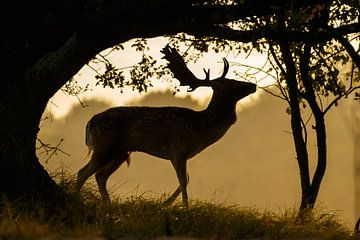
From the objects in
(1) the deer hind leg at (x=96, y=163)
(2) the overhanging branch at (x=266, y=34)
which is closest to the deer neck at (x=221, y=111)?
(1) the deer hind leg at (x=96, y=163)

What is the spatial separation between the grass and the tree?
51 cm

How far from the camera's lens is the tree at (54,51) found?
31.5 ft

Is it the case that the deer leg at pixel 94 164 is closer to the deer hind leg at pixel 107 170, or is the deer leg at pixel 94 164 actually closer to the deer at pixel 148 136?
the deer at pixel 148 136

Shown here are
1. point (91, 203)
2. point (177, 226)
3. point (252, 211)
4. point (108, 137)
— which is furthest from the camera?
point (108, 137)

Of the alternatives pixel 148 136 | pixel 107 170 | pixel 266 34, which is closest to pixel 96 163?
pixel 107 170

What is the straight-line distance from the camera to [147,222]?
30.8ft

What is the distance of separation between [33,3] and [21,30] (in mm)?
410

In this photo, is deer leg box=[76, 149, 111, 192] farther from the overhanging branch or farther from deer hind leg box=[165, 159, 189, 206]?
the overhanging branch

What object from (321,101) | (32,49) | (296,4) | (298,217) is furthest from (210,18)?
(321,101)

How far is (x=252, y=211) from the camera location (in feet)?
35.8

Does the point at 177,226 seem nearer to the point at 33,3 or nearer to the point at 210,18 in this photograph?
the point at 210,18

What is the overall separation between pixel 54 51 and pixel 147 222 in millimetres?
2514

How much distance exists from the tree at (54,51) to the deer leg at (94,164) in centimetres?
194

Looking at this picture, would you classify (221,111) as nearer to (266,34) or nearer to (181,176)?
(181,176)
